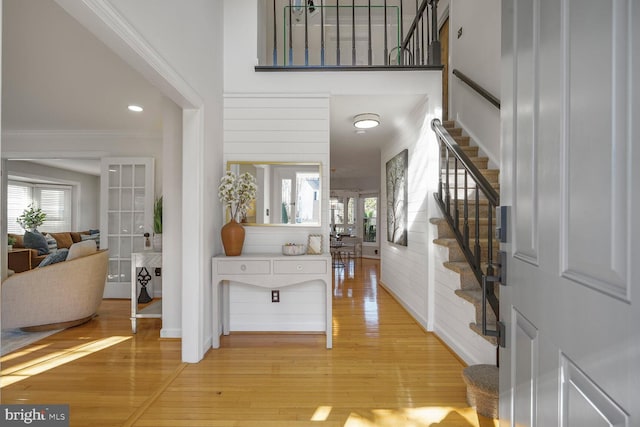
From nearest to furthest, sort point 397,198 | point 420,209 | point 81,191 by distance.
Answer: point 420,209
point 397,198
point 81,191

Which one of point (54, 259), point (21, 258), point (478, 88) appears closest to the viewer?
point (478, 88)

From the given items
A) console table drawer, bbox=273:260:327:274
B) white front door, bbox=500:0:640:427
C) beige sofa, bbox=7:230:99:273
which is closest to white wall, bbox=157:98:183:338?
console table drawer, bbox=273:260:327:274

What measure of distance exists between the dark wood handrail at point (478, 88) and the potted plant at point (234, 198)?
254cm

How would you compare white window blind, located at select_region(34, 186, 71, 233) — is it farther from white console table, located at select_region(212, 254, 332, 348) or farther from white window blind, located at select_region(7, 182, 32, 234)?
white console table, located at select_region(212, 254, 332, 348)

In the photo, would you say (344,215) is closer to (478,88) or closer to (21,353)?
(478,88)

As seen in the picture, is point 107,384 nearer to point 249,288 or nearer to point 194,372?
point 194,372

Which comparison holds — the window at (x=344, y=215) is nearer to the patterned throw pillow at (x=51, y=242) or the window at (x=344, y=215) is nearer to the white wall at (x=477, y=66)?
the white wall at (x=477, y=66)

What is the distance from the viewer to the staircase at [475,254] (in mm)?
1856

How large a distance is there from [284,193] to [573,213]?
101 inches

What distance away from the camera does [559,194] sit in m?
0.72

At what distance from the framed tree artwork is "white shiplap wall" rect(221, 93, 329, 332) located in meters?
1.30

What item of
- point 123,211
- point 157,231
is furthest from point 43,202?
point 157,231

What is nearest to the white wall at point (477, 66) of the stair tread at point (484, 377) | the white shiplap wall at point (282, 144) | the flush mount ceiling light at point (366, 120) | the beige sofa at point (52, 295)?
the flush mount ceiling light at point (366, 120)

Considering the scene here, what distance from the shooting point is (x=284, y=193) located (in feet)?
10.1
